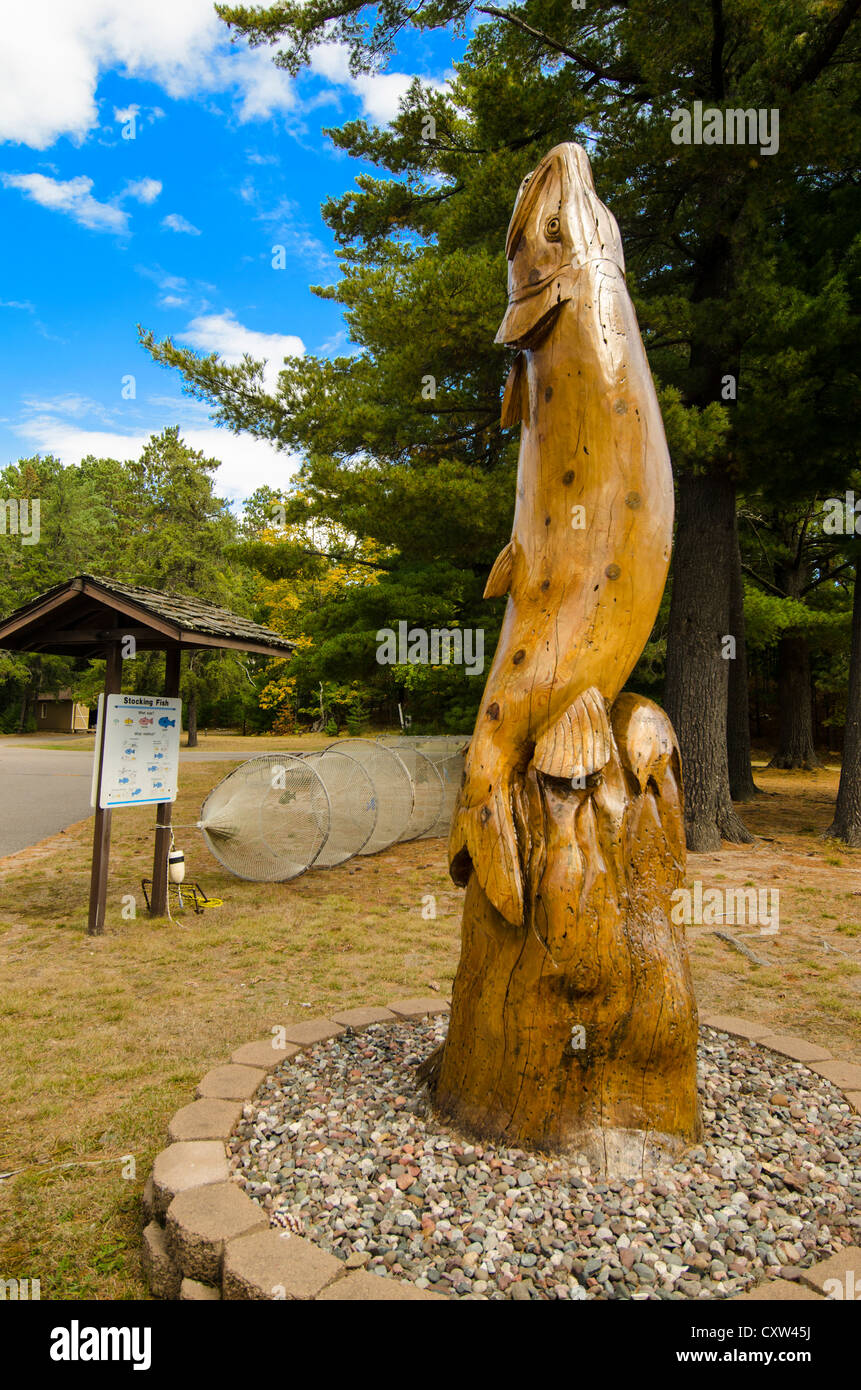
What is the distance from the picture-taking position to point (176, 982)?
540 centimetres

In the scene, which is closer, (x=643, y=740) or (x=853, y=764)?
(x=643, y=740)

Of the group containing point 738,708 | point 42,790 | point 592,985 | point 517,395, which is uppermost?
point 517,395

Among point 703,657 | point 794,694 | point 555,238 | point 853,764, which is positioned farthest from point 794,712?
point 555,238

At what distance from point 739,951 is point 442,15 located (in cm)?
960

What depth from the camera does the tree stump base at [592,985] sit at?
2768mm

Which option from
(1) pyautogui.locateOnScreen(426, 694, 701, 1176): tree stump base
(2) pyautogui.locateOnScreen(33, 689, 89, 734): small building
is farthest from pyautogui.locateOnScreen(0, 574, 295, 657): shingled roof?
(2) pyautogui.locateOnScreen(33, 689, 89, 734): small building

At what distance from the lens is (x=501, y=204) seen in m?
8.13

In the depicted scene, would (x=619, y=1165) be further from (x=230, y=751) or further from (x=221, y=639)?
(x=230, y=751)

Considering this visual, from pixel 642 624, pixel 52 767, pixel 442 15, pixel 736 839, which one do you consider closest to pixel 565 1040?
pixel 642 624

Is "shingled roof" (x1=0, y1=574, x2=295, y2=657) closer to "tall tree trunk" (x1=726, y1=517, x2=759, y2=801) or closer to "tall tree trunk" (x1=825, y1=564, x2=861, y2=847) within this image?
"tall tree trunk" (x1=825, y1=564, x2=861, y2=847)

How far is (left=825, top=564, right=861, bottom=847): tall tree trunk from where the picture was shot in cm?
1013

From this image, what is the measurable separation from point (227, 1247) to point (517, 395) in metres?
3.09

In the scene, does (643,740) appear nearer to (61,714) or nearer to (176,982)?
(176,982)

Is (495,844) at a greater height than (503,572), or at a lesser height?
lesser
